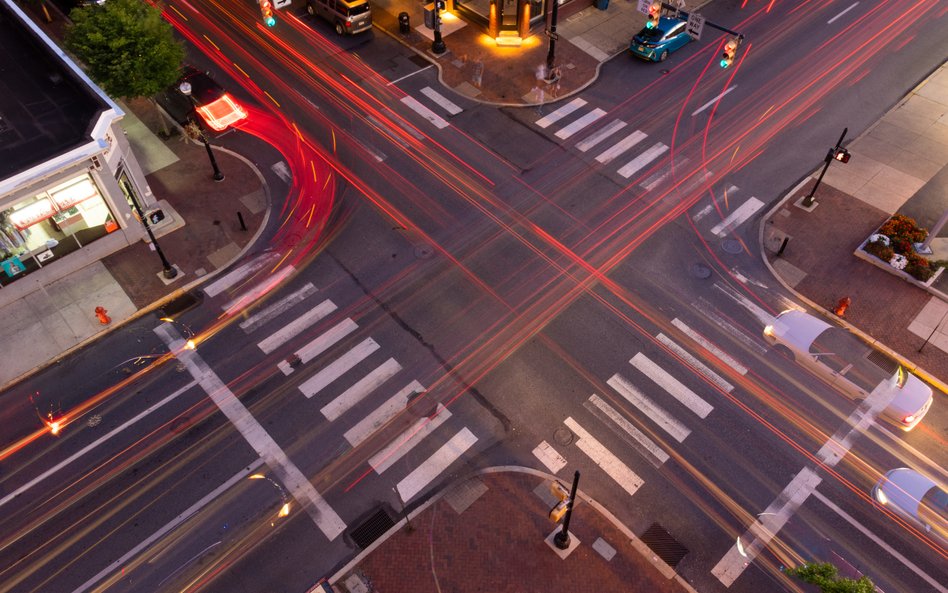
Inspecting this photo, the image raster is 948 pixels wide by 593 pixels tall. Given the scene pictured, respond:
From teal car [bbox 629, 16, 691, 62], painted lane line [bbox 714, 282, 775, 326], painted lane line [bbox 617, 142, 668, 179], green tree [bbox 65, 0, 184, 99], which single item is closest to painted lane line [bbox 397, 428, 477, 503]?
painted lane line [bbox 714, 282, 775, 326]

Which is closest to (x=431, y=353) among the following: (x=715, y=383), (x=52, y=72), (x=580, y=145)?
(x=715, y=383)

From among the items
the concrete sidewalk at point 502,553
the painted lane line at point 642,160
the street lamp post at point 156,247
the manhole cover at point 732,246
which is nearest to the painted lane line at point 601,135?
the painted lane line at point 642,160

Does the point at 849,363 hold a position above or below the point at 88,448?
above

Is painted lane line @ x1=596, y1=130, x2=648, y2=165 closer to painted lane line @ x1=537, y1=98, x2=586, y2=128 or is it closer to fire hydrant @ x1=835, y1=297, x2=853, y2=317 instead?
painted lane line @ x1=537, y1=98, x2=586, y2=128

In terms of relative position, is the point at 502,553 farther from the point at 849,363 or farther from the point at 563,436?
the point at 849,363

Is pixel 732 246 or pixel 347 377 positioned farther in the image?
pixel 732 246

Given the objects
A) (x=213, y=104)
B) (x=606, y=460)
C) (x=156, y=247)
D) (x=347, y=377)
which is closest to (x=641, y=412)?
(x=606, y=460)

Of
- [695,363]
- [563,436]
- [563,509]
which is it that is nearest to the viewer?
[563,509]
